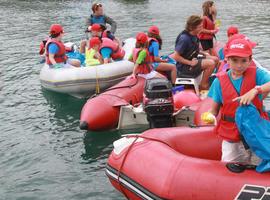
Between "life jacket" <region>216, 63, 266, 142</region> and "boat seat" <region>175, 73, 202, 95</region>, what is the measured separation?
11.1 ft

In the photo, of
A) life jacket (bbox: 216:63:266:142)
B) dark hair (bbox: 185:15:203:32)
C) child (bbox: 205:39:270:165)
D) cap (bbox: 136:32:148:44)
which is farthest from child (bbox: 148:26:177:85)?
life jacket (bbox: 216:63:266:142)

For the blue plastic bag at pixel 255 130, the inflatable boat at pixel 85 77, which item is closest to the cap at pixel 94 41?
the inflatable boat at pixel 85 77

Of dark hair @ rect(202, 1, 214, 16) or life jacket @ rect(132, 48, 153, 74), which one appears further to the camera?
dark hair @ rect(202, 1, 214, 16)

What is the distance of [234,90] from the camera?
3.93 m

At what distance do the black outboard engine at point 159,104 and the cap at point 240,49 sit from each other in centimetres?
258

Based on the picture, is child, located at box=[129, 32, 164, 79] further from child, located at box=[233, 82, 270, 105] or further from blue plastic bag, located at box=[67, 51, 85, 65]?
child, located at box=[233, 82, 270, 105]

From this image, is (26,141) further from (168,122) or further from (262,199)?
(262,199)

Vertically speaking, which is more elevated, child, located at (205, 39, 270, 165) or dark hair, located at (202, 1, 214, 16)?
dark hair, located at (202, 1, 214, 16)

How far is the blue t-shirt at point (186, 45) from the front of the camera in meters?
7.29

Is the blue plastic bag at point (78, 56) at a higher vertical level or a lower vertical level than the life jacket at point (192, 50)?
lower

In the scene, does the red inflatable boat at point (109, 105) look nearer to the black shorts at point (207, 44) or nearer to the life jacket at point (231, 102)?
the black shorts at point (207, 44)

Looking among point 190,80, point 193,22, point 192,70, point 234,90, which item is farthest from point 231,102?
point 192,70

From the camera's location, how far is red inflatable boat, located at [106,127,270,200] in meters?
3.83

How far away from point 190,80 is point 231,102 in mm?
3558
